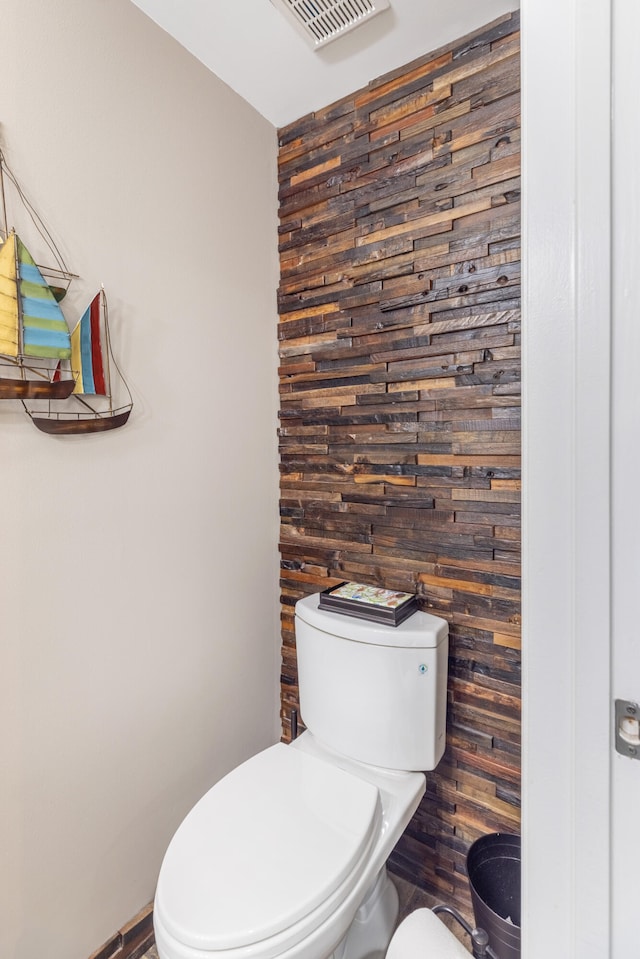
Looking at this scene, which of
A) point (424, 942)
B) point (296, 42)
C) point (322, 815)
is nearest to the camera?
point (424, 942)

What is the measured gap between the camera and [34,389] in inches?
41.4

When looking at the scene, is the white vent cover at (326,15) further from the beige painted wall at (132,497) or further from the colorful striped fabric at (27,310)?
the colorful striped fabric at (27,310)

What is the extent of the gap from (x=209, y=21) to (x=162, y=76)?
183mm

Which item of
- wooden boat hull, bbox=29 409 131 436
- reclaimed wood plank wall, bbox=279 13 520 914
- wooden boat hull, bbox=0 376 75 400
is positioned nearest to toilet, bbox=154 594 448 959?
reclaimed wood plank wall, bbox=279 13 520 914

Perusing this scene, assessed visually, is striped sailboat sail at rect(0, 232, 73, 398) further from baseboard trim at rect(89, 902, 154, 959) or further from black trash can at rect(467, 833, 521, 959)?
black trash can at rect(467, 833, 521, 959)

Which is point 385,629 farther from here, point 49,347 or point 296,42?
point 296,42

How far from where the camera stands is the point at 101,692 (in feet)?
4.00

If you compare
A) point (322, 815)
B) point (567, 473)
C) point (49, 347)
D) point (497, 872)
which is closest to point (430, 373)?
point (567, 473)

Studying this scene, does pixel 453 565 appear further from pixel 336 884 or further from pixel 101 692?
pixel 101 692

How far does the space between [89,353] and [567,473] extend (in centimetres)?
104

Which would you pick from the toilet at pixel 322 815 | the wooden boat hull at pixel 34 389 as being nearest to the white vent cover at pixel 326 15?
the wooden boat hull at pixel 34 389

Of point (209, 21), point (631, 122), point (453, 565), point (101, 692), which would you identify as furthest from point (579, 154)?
point (101, 692)

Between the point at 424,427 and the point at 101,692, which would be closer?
the point at 101,692

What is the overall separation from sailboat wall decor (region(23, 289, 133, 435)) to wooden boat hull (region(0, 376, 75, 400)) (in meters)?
0.03
